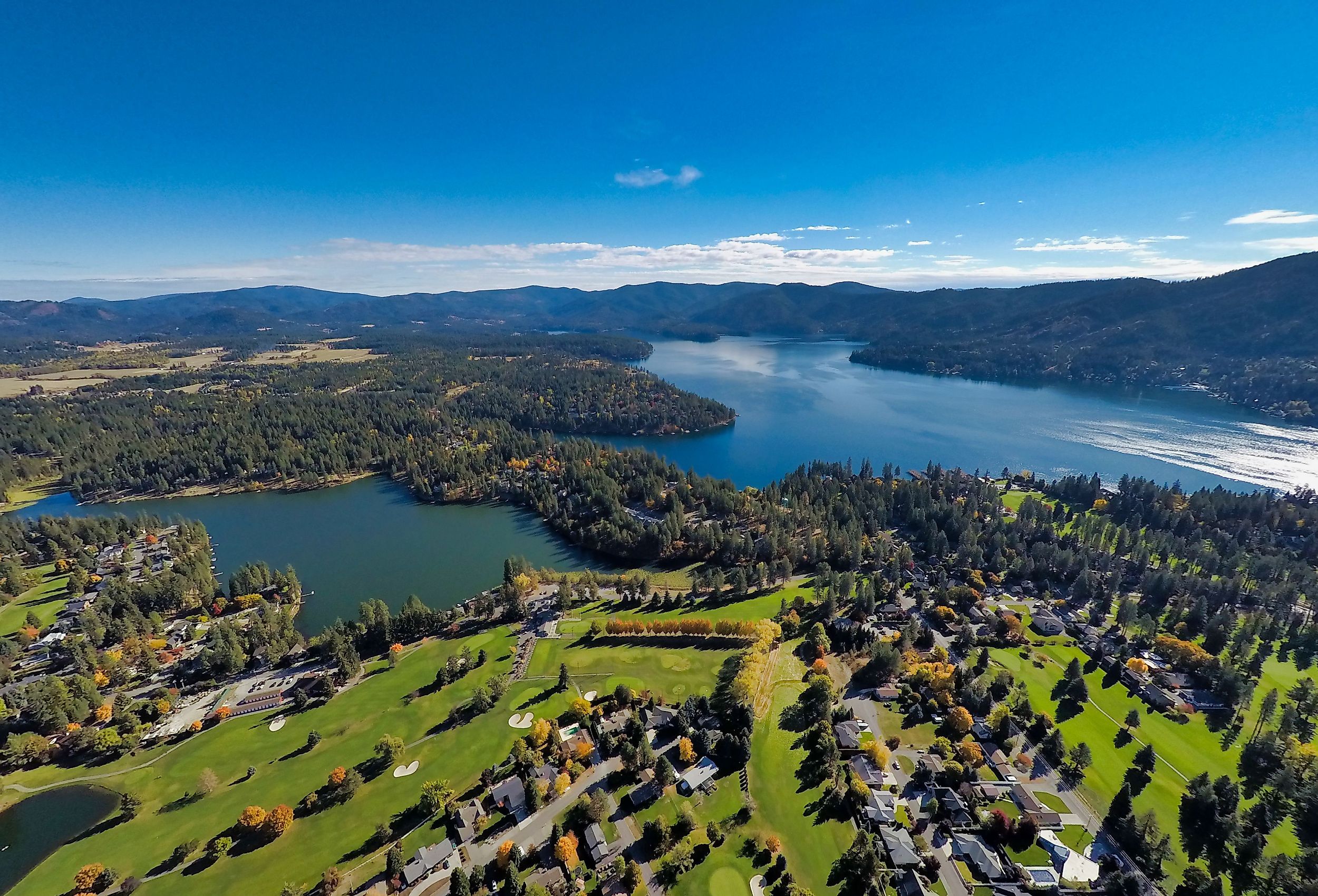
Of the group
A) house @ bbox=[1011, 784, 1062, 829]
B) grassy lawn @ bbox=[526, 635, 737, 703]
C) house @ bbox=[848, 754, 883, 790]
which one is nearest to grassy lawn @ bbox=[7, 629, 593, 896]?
grassy lawn @ bbox=[526, 635, 737, 703]

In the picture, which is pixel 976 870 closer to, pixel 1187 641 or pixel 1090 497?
pixel 1187 641

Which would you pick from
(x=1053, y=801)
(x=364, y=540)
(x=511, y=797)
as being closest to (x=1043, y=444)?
(x=1053, y=801)

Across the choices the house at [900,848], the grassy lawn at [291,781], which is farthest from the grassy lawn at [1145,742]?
A: the grassy lawn at [291,781]

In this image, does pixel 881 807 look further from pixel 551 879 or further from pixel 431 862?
pixel 431 862

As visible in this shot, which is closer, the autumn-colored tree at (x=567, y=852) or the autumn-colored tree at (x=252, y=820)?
the autumn-colored tree at (x=567, y=852)

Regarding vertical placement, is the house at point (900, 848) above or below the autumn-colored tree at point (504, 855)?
above

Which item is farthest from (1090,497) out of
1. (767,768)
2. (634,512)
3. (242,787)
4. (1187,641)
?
(242,787)

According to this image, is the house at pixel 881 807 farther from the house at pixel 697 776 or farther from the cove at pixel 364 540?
the cove at pixel 364 540
